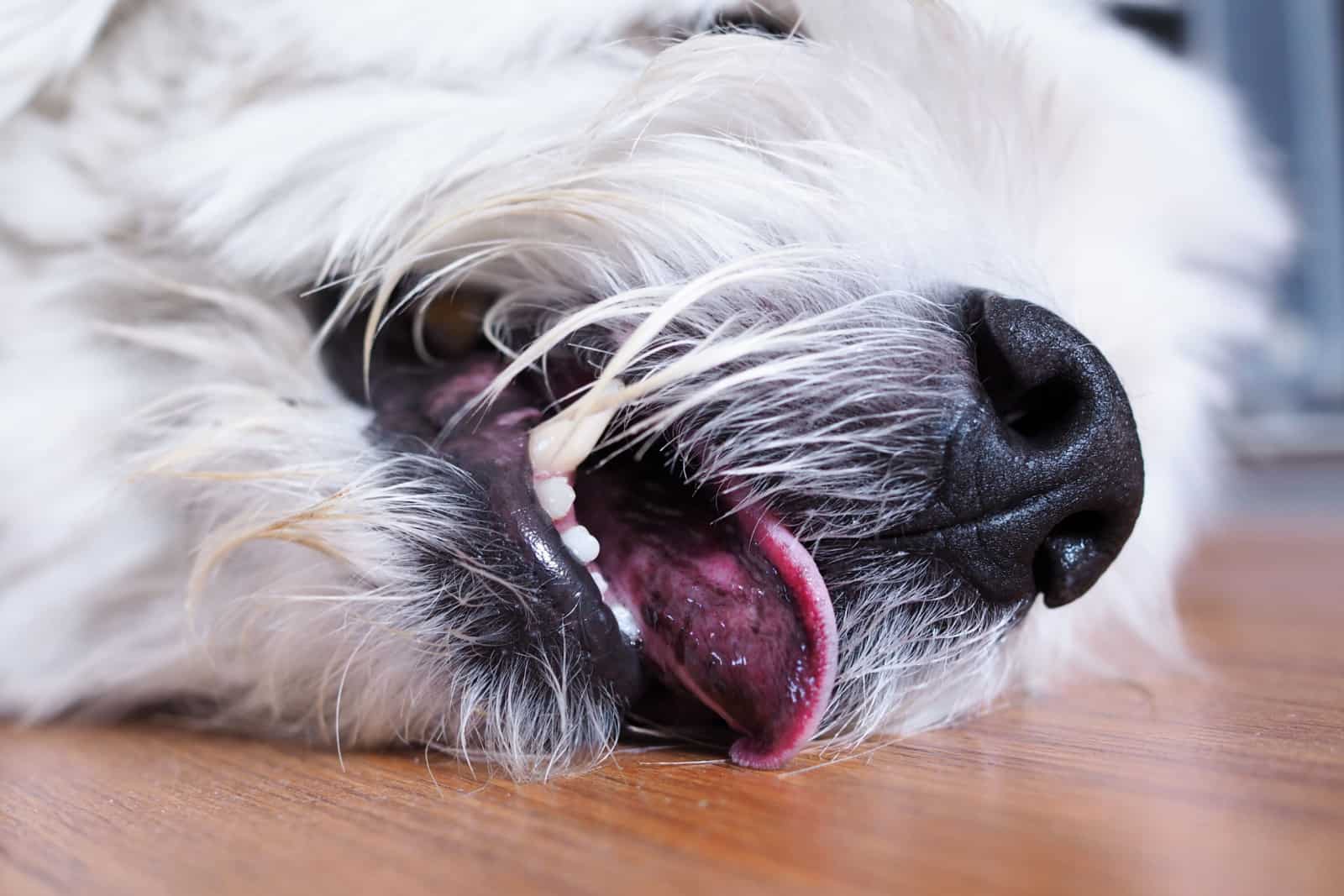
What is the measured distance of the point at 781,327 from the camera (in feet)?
2.45

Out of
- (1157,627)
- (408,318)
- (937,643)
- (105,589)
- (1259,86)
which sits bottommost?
(1259,86)

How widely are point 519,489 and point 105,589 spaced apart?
1.24 feet

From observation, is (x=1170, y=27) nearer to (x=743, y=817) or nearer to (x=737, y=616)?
(x=737, y=616)

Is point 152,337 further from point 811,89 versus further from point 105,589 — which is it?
point 811,89

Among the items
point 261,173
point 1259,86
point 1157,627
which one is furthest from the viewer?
point 1259,86

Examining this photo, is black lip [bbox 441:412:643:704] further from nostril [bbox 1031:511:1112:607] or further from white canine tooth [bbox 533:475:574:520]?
nostril [bbox 1031:511:1112:607]

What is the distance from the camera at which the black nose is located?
0.73 metres

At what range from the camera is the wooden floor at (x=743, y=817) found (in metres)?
0.50

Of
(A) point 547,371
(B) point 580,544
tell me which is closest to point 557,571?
(B) point 580,544

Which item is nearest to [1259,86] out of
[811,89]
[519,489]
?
[811,89]

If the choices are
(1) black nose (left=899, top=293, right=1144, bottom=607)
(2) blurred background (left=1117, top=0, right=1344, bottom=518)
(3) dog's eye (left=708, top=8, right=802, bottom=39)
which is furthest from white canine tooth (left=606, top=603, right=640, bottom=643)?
(2) blurred background (left=1117, top=0, right=1344, bottom=518)

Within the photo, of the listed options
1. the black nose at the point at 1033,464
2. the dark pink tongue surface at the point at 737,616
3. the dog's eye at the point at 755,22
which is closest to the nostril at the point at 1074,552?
the black nose at the point at 1033,464

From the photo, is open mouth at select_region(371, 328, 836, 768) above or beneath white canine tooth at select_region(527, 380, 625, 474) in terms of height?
beneath

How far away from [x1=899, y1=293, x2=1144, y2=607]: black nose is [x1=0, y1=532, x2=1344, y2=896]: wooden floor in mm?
116
